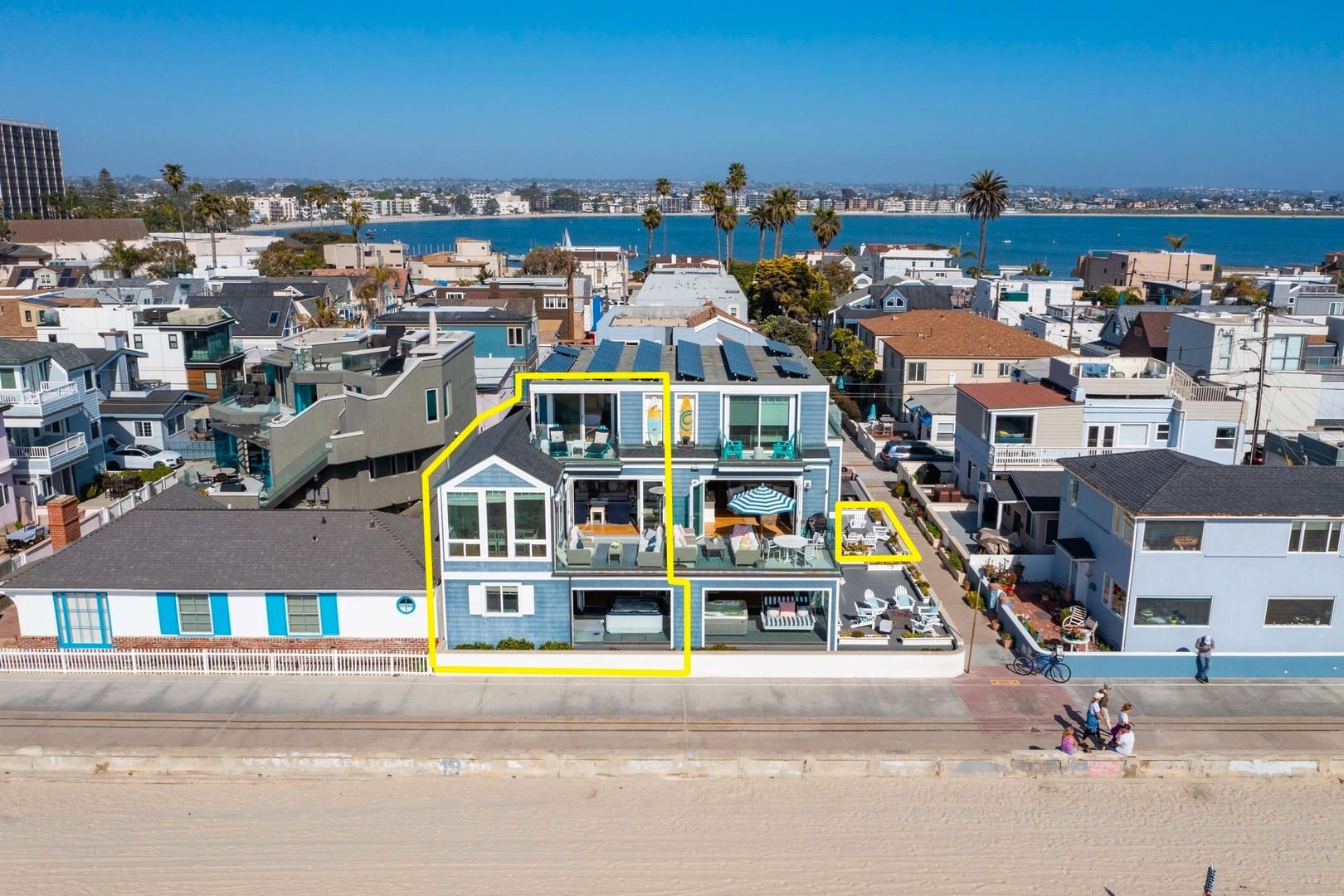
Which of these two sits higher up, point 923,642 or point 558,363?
point 558,363

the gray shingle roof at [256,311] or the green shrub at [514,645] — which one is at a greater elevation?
the gray shingle roof at [256,311]

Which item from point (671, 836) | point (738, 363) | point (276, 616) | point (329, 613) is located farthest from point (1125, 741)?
point (276, 616)

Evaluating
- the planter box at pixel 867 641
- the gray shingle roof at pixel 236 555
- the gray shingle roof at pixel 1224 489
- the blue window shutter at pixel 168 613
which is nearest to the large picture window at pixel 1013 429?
the gray shingle roof at pixel 1224 489

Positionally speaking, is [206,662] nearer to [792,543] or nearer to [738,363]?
[792,543]

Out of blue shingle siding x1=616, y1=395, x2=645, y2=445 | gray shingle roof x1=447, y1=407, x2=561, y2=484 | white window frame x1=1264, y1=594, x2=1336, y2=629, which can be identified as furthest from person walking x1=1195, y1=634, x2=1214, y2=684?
gray shingle roof x1=447, y1=407, x2=561, y2=484

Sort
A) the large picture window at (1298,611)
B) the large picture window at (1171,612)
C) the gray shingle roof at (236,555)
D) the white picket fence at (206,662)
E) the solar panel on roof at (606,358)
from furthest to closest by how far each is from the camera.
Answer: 1. the solar panel on roof at (606,358)
2. the large picture window at (1171,612)
3. the large picture window at (1298,611)
4. the gray shingle roof at (236,555)
5. the white picket fence at (206,662)

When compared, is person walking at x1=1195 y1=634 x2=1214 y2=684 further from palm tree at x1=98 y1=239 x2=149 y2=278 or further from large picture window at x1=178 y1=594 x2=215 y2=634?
palm tree at x1=98 y1=239 x2=149 y2=278

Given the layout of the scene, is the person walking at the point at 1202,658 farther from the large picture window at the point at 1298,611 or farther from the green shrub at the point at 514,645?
the green shrub at the point at 514,645
